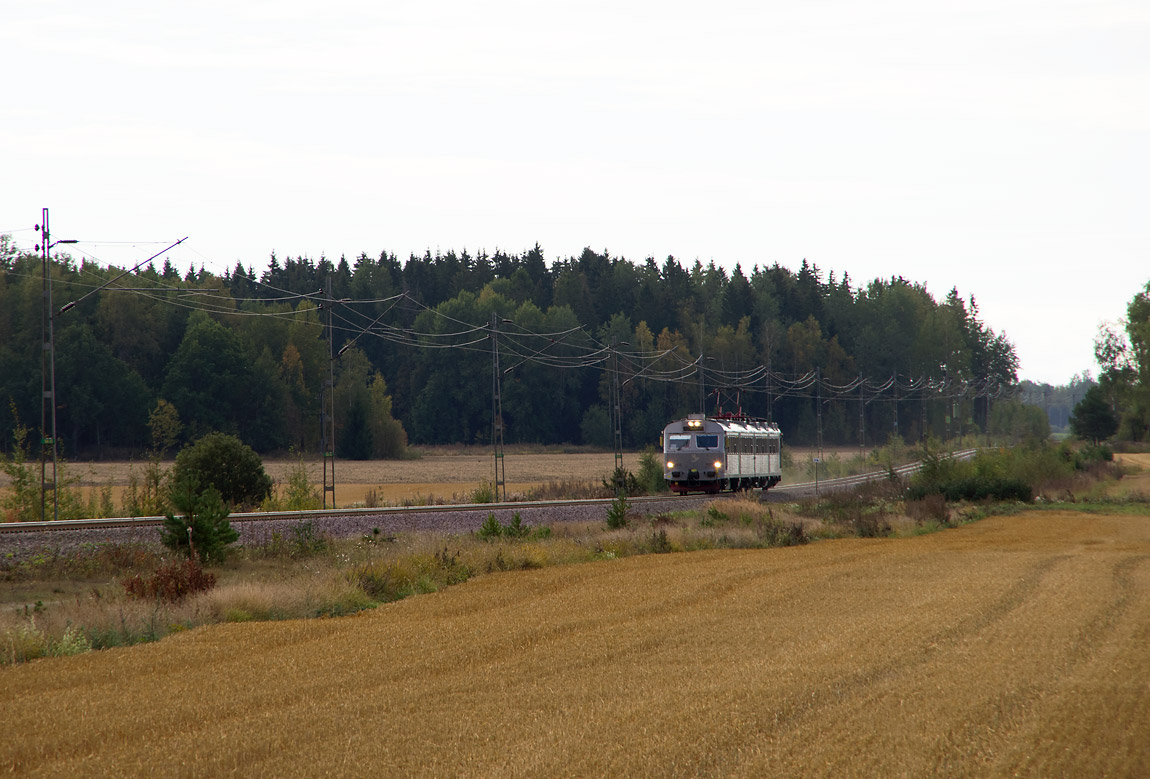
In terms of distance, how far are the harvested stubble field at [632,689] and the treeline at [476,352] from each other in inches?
2036

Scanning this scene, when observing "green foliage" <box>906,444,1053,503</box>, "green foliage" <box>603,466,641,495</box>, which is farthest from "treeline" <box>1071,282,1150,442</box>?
"green foliage" <box>603,466,641,495</box>

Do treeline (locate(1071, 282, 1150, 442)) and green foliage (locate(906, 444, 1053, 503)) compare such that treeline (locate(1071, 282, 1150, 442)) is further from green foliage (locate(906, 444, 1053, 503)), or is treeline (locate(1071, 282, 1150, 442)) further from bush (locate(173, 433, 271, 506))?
bush (locate(173, 433, 271, 506))

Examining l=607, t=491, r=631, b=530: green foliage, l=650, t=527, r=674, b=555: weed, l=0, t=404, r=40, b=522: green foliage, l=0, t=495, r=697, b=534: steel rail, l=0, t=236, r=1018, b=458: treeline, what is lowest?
l=650, t=527, r=674, b=555: weed

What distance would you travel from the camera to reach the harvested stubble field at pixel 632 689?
880 centimetres

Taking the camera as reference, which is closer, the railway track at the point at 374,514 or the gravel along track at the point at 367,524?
Result: the gravel along track at the point at 367,524

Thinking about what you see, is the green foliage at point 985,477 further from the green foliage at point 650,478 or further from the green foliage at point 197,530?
the green foliage at point 197,530

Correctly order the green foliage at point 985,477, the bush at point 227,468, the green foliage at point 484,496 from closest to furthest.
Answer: the bush at point 227,468, the green foliage at point 484,496, the green foliage at point 985,477

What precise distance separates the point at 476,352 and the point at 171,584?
108 m

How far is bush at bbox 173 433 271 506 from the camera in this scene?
31438mm

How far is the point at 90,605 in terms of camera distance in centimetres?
1644

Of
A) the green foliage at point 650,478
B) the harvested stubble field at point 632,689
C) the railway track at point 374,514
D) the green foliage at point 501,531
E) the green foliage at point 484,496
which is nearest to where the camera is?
the harvested stubble field at point 632,689

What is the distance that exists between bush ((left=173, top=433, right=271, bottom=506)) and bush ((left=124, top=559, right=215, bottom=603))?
41.6 ft

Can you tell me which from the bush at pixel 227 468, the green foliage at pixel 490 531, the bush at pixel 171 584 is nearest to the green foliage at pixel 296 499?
the bush at pixel 227 468

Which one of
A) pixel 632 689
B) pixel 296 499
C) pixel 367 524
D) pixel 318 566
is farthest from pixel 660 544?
pixel 632 689
